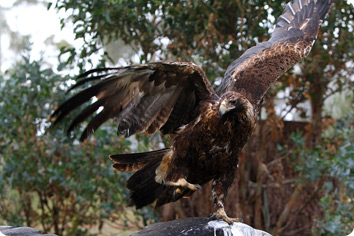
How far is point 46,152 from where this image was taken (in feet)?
17.8

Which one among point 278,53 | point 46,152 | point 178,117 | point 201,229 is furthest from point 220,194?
point 46,152

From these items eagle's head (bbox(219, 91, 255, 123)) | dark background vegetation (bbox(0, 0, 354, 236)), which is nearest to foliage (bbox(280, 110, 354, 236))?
dark background vegetation (bbox(0, 0, 354, 236))

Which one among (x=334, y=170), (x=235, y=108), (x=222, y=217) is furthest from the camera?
(x=334, y=170)

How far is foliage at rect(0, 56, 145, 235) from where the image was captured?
5.11 meters

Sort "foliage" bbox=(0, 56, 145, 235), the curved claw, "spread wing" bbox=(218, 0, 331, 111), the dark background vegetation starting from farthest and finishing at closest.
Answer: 1. "foliage" bbox=(0, 56, 145, 235)
2. the dark background vegetation
3. "spread wing" bbox=(218, 0, 331, 111)
4. the curved claw

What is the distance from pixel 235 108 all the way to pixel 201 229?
83 centimetres

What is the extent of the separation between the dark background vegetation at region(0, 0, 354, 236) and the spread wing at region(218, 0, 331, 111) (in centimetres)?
23

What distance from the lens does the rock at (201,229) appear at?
9.17 ft

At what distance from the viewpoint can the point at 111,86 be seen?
8.62 ft

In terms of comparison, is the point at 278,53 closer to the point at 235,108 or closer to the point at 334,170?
the point at 235,108

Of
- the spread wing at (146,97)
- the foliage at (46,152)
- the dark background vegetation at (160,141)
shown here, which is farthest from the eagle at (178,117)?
the foliage at (46,152)

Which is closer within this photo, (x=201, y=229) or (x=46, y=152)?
(x=201, y=229)

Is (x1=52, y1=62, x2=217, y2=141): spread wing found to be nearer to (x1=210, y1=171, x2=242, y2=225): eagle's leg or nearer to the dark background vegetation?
(x1=210, y1=171, x2=242, y2=225): eagle's leg

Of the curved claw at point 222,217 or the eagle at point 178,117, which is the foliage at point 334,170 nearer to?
the eagle at point 178,117
